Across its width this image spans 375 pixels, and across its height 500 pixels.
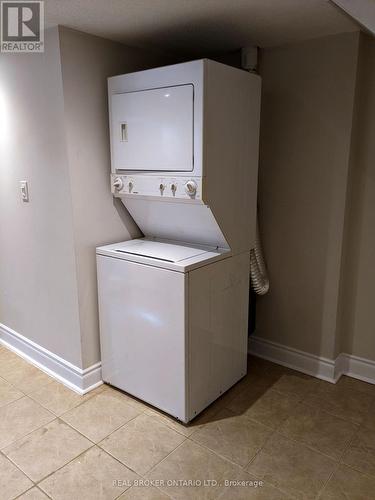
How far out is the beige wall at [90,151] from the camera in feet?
6.65

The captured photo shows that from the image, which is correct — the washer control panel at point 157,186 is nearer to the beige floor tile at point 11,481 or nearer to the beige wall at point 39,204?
the beige wall at point 39,204

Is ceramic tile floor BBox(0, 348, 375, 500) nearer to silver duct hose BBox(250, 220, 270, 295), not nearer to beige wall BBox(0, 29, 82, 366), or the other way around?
beige wall BBox(0, 29, 82, 366)

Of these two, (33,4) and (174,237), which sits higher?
(33,4)

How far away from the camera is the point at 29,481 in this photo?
170cm

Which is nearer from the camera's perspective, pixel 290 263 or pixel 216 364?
pixel 216 364

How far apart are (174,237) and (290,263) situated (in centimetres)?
77

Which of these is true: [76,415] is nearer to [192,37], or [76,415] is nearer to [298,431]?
[298,431]

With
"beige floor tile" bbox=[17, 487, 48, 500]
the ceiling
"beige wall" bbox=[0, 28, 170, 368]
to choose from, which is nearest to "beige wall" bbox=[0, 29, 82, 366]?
"beige wall" bbox=[0, 28, 170, 368]

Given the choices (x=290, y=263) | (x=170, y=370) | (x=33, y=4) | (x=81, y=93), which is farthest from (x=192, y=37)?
(x=170, y=370)

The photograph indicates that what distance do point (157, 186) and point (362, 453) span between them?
161cm

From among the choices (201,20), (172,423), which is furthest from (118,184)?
(172,423)

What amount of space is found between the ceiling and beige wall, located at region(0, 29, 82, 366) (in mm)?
282

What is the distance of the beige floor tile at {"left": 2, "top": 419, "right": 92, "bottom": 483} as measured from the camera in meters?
1.77

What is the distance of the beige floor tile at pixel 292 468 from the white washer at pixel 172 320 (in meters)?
0.42
